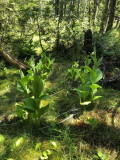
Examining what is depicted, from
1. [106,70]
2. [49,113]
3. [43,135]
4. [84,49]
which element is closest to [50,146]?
[43,135]

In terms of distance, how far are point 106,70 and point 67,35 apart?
2.49 metres

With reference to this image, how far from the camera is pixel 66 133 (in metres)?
2.13

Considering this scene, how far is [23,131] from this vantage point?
2281mm

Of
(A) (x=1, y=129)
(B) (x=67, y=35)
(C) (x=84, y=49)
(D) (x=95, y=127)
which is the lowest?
(A) (x=1, y=129)

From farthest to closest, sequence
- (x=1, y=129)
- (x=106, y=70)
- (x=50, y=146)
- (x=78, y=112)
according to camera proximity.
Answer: (x=106, y=70) → (x=78, y=112) → (x=1, y=129) → (x=50, y=146)

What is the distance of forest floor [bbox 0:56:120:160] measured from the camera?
1.88 meters

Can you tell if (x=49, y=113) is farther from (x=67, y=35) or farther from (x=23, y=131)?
(x=67, y=35)

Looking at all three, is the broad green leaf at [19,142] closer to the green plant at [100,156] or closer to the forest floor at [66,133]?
the forest floor at [66,133]

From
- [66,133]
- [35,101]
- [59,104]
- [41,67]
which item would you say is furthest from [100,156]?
[41,67]

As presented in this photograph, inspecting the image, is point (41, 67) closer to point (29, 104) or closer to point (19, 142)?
point (29, 104)

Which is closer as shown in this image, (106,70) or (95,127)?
(95,127)

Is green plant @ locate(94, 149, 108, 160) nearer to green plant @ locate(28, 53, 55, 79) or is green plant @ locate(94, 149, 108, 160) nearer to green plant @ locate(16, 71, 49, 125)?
green plant @ locate(16, 71, 49, 125)

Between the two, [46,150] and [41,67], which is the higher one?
[41,67]

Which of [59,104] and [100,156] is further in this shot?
[59,104]
